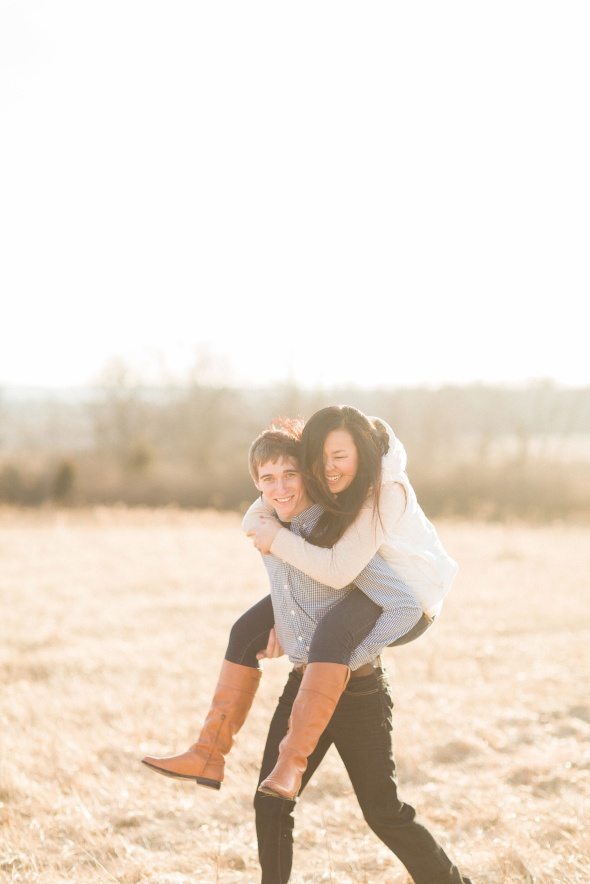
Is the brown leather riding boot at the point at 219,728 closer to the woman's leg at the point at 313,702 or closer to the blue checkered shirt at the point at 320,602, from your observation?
the blue checkered shirt at the point at 320,602

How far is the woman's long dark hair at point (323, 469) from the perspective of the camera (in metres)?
3.05

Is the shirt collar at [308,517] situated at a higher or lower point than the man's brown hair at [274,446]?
→ lower

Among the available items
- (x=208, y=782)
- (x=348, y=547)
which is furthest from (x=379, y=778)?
(x=348, y=547)

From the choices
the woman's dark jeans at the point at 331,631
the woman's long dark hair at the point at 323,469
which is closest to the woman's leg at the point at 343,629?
the woman's dark jeans at the point at 331,631

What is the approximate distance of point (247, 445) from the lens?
161 ft

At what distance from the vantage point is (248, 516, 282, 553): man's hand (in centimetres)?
312

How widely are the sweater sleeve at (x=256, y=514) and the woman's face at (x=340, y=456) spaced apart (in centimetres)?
32

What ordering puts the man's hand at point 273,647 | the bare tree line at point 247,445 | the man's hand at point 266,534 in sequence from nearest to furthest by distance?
1. the man's hand at point 266,534
2. the man's hand at point 273,647
3. the bare tree line at point 247,445

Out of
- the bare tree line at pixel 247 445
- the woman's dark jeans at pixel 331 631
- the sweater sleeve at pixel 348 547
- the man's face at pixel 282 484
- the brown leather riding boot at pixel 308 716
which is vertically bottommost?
the bare tree line at pixel 247 445

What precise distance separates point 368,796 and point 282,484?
1064mm

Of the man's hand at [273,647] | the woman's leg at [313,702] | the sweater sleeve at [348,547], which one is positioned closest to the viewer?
the woman's leg at [313,702]

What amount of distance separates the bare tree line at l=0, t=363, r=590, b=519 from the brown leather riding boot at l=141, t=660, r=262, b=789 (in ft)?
107

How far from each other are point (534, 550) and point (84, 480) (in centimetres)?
2823

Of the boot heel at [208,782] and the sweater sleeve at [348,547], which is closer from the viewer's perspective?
the sweater sleeve at [348,547]
